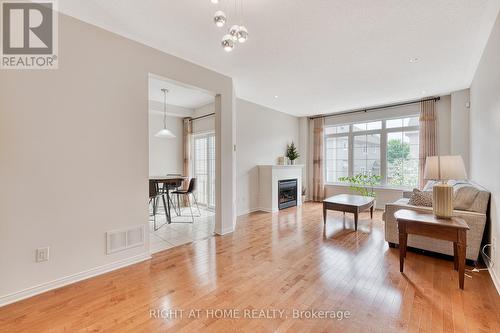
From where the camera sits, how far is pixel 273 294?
2084mm

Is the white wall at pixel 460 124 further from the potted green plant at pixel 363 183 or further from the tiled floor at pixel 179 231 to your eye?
the tiled floor at pixel 179 231

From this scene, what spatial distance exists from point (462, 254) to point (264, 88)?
3853 millimetres

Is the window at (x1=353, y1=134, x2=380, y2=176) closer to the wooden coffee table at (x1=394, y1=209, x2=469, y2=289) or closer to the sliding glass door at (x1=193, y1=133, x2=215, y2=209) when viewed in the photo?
the wooden coffee table at (x1=394, y1=209, x2=469, y2=289)

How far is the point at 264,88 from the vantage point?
15.0ft

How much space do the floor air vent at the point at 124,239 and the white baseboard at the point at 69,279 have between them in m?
0.16

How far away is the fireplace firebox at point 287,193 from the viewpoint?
232 inches

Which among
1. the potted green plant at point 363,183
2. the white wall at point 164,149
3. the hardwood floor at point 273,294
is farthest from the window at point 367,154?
the white wall at point 164,149

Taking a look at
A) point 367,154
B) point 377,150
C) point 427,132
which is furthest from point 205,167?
point 427,132

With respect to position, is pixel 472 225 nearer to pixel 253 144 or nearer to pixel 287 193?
pixel 287 193

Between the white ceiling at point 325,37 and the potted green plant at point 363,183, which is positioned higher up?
the white ceiling at point 325,37

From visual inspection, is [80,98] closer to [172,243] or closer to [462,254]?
[172,243]

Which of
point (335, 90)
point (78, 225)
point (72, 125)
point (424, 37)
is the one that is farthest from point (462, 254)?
point (72, 125)

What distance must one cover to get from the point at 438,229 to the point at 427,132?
3.78m

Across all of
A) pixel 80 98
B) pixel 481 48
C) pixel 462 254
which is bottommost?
pixel 462 254
